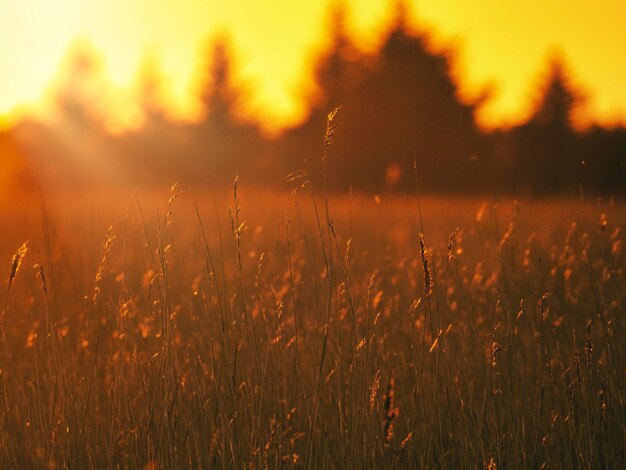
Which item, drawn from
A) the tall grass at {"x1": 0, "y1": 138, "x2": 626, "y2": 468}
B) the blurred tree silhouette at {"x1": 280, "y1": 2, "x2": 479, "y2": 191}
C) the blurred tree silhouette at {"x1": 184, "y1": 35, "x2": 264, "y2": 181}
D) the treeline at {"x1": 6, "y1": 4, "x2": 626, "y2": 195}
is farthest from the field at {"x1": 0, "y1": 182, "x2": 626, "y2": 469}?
the blurred tree silhouette at {"x1": 184, "y1": 35, "x2": 264, "y2": 181}

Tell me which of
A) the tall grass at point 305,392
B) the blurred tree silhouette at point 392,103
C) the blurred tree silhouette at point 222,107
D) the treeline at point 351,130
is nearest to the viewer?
the tall grass at point 305,392

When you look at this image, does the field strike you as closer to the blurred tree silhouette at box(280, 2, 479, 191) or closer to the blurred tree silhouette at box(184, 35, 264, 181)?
the blurred tree silhouette at box(280, 2, 479, 191)

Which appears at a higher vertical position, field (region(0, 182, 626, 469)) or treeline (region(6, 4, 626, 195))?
treeline (region(6, 4, 626, 195))

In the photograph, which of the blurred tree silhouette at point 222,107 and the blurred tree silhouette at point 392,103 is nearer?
the blurred tree silhouette at point 392,103

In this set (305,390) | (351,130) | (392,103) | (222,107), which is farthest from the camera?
(222,107)

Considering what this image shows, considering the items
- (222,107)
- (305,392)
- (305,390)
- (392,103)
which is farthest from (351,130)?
(305,392)

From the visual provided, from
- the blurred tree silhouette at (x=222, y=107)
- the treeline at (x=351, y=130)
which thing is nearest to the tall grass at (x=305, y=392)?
the treeline at (x=351, y=130)

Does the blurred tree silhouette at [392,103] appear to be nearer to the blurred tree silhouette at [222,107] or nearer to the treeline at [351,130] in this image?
the treeline at [351,130]

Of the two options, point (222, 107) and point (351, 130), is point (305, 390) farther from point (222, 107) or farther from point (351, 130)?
point (222, 107)

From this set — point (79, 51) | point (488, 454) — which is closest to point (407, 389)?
point (488, 454)

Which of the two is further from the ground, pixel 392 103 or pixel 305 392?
pixel 392 103

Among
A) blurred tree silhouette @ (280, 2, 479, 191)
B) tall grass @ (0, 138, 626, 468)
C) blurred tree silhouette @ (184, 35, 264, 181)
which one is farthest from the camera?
blurred tree silhouette @ (184, 35, 264, 181)

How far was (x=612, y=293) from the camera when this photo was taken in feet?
13.5

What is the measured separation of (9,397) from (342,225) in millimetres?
5306
